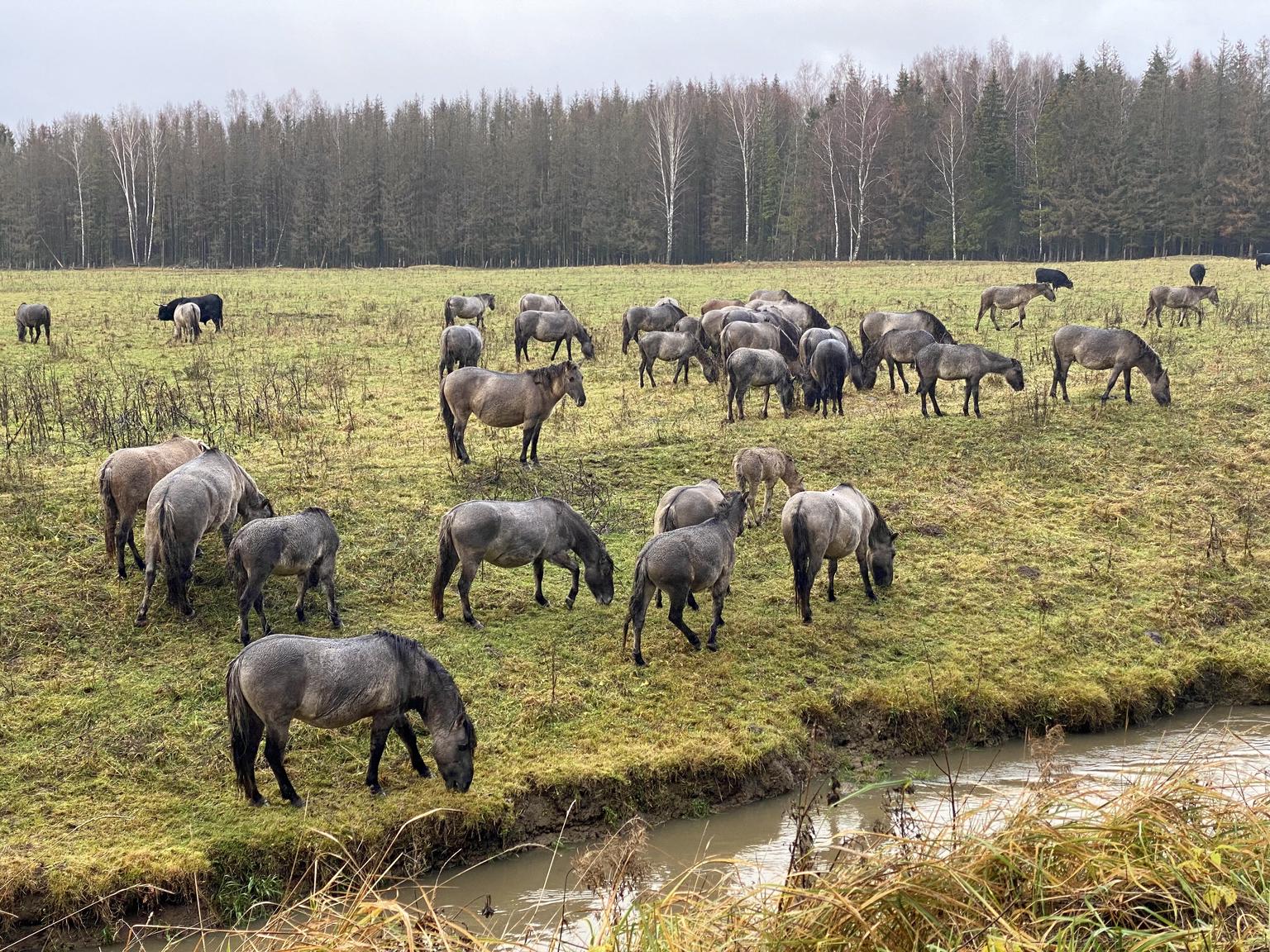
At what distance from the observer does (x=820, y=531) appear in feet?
36.3

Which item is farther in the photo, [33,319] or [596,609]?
[33,319]

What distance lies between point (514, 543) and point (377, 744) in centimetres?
306

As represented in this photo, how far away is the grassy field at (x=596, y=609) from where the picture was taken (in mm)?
8125

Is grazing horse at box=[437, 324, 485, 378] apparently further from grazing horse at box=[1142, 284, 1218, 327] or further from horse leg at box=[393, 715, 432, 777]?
grazing horse at box=[1142, 284, 1218, 327]

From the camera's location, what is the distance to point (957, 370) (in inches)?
722

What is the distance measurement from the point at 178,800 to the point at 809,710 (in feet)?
16.7

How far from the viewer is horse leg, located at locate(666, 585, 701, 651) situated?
1022cm

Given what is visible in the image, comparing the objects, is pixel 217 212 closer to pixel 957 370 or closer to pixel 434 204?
pixel 434 204

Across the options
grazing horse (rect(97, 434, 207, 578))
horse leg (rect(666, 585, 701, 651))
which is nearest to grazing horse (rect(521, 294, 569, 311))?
grazing horse (rect(97, 434, 207, 578))

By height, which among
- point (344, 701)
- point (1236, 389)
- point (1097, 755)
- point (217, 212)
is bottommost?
point (1097, 755)

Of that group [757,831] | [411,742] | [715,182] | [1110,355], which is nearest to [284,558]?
[411,742]

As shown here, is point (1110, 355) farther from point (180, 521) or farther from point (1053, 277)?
point (1053, 277)

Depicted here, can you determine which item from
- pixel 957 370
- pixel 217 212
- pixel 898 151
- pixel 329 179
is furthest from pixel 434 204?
pixel 957 370

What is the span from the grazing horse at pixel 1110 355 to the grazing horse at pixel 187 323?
18.7 metres
